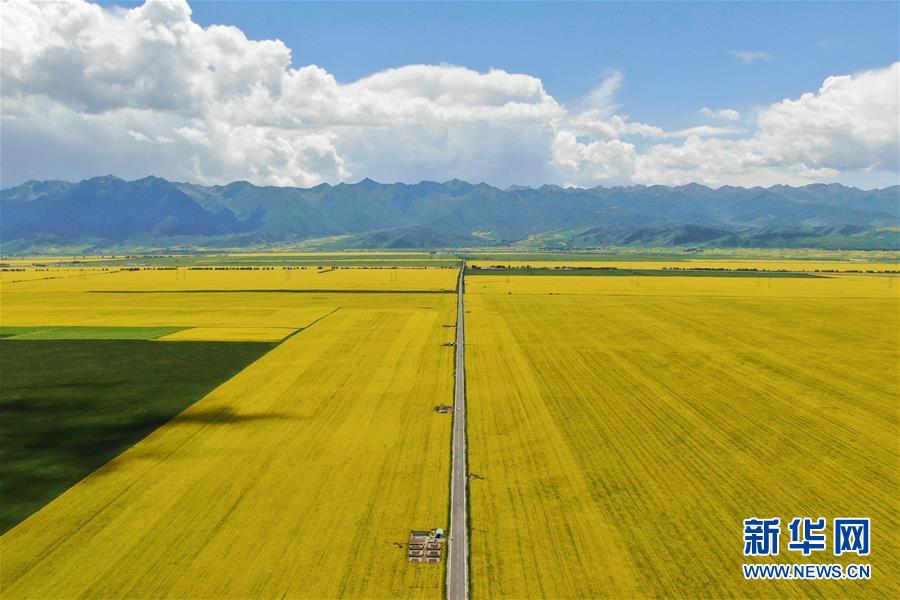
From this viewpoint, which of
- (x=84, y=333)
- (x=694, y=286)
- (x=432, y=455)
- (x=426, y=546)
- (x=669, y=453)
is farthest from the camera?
(x=694, y=286)

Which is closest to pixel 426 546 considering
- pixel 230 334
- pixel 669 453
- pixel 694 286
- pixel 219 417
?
pixel 669 453

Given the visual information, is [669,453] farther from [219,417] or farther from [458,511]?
[219,417]

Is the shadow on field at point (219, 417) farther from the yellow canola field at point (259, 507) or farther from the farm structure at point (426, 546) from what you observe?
the farm structure at point (426, 546)

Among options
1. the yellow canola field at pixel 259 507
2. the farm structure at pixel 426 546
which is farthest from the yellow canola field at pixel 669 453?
the yellow canola field at pixel 259 507

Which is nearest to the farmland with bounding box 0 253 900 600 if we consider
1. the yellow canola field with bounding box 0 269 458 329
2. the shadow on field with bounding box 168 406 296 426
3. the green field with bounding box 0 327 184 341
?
the shadow on field with bounding box 168 406 296 426

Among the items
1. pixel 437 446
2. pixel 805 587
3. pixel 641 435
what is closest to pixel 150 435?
pixel 437 446

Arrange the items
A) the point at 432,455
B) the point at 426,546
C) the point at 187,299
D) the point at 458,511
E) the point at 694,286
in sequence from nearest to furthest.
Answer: the point at 426,546 < the point at 458,511 < the point at 432,455 < the point at 187,299 < the point at 694,286
